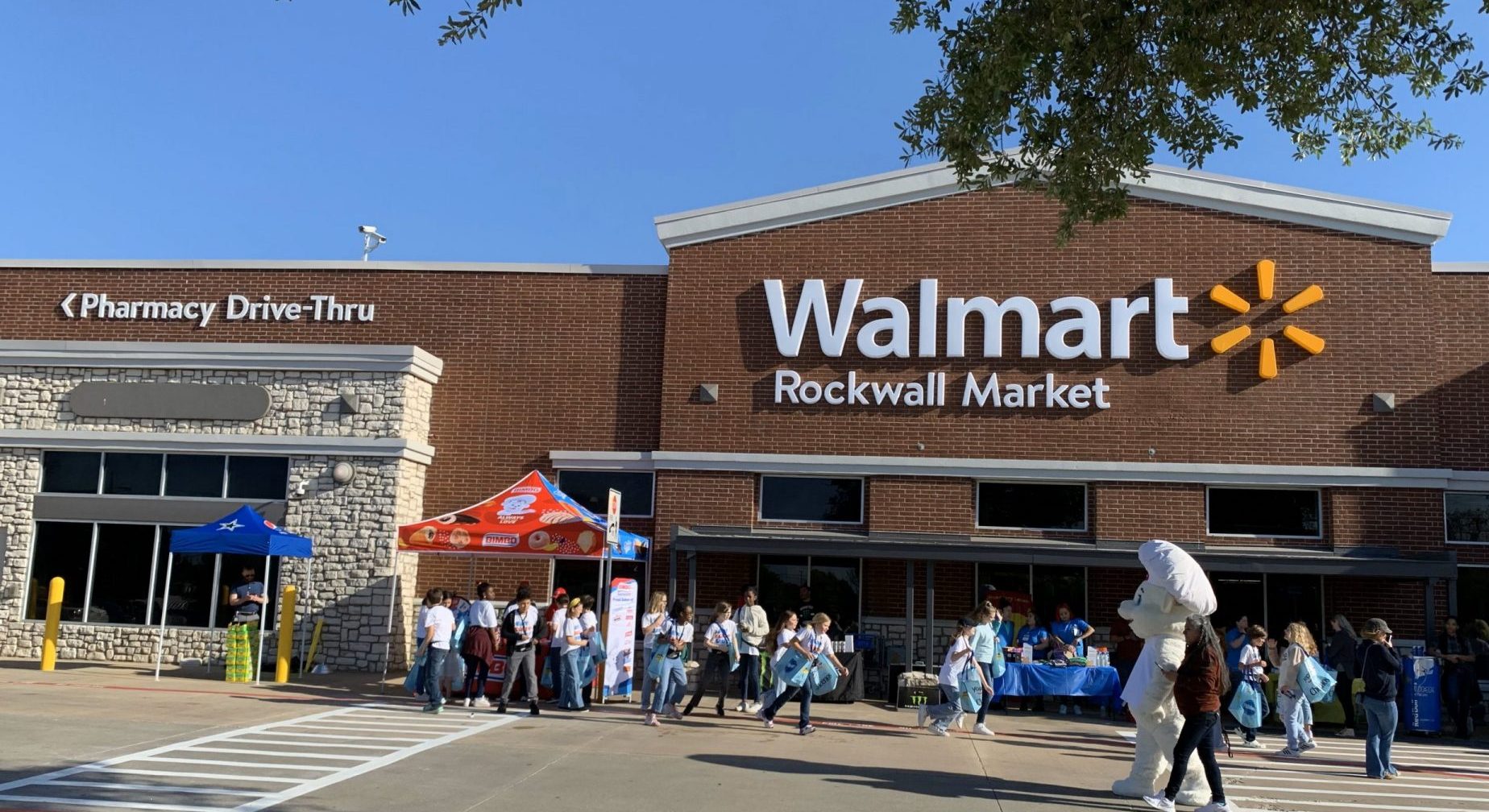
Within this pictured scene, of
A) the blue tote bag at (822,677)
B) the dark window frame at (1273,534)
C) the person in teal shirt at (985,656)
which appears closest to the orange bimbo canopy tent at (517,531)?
the blue tote bag at (822,677)

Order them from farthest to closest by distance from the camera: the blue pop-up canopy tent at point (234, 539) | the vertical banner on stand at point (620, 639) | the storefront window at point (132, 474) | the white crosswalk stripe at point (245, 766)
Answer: the storefront window at point (132, 474)
the blue pop-up canopy tent at point (234, 539)
the vertical banner on stand at point (620, 639)
the white crosswalk stripe at point (245, 766)

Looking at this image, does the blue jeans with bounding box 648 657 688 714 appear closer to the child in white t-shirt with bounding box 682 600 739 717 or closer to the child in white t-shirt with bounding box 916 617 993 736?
the child in white t-shirt with bounding box 682 600 739 717

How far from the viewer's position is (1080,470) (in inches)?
738

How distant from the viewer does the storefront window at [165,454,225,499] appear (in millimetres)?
20031

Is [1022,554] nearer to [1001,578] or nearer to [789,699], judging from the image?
[1001,578]

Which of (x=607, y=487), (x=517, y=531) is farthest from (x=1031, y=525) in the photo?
(x=517, y=531)

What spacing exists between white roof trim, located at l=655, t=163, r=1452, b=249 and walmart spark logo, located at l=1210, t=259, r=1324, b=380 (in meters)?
1.06

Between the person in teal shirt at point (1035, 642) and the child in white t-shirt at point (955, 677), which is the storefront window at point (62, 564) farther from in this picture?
the person in teal shirt at point (1035, 642)

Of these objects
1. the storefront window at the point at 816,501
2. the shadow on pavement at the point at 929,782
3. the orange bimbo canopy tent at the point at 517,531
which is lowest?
the shadow on pavement at the point at 929,782

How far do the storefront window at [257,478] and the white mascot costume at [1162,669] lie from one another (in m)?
14.5

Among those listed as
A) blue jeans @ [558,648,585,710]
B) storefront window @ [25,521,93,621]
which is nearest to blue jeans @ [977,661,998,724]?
blue jeans @ [558,648,585,710]

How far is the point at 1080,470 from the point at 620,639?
763 cm

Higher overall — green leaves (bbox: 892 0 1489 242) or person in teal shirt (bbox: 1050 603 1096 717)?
green leaves (bbox: 892 0 1489 242)

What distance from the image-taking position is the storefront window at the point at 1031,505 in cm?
1903
